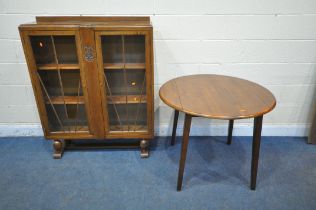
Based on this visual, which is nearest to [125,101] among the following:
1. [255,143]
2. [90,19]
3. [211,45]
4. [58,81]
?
[58,81]

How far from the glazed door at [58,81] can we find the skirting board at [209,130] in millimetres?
478

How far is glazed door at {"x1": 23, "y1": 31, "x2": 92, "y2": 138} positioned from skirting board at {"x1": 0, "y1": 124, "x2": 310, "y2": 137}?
48 centimetres

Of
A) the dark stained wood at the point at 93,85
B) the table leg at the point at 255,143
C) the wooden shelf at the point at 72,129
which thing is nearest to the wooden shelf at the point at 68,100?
the dark stained wood at the point at 93,85

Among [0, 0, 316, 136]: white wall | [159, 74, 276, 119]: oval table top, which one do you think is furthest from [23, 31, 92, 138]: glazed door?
[159, 74, 276, 119]: oval table top

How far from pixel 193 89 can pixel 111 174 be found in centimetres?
91

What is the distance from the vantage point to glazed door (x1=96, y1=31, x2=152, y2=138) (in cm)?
168

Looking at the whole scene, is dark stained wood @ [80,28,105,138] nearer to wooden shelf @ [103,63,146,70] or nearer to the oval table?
wooden shelf @ [103,63,146,70]

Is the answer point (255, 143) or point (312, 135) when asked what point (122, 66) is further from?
point (312, 135)

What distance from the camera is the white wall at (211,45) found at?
5.92 ft

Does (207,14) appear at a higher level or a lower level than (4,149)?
higher

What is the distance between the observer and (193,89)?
161 cm

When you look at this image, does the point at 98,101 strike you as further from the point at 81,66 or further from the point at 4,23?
the point at 4,23

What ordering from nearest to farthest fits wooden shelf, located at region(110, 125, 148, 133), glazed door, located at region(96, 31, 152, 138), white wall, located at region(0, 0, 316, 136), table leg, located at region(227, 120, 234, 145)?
glazed door, located at region(96, 31, 152, 138), white wall, located at region(0, 0, 316, 136), wooden shelf, located at region(110, 125, 148, 133), table leg, located at region(227, 120, 234, 145)

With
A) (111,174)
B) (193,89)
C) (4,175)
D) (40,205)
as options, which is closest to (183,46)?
(193,89)
